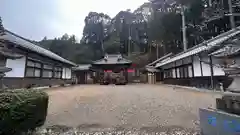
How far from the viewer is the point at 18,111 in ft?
11.2

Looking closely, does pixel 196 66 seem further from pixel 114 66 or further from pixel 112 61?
pixel 112 61

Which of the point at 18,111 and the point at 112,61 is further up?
the point at 112,61

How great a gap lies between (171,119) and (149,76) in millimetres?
21900

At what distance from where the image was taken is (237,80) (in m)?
3.77

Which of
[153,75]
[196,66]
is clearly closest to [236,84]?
[196,66]

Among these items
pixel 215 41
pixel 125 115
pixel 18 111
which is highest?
pixel 215 41

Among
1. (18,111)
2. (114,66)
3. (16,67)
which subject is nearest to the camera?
(18,111)

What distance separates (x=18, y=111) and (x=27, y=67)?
37.0 feet

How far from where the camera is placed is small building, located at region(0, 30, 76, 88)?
11133mm

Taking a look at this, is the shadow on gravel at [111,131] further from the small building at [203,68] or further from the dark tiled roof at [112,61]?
the dark tiled roof at [112,61]

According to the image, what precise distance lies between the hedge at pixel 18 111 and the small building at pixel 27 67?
6209 mm

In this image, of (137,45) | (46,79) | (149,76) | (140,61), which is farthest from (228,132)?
(137,45)

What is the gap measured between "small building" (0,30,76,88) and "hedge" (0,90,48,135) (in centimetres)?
621

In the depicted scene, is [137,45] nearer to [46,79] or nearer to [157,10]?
[157,10]
